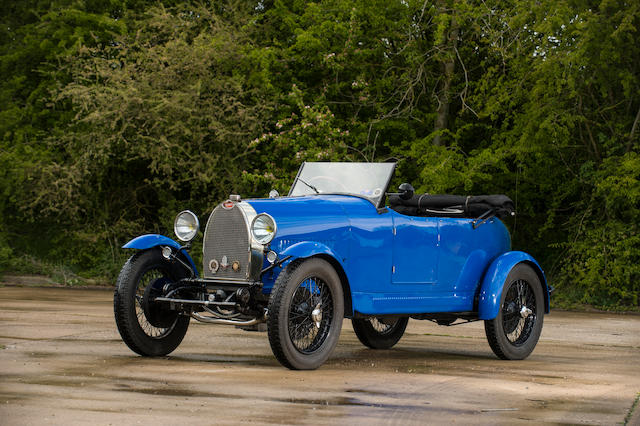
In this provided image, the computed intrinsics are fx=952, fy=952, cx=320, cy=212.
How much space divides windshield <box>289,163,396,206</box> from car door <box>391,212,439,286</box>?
1.21ft

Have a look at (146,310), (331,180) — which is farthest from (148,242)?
(331,180)

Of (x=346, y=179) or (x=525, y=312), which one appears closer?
(x=346, y=179)

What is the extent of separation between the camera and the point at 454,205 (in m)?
10.2

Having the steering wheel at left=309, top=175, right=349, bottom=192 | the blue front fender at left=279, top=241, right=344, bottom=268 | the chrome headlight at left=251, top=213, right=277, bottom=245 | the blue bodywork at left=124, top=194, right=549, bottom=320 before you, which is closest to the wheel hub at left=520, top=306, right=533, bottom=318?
the blue bodywork at left=124, top=194, right=549, bottom=320

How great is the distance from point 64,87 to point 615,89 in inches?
524

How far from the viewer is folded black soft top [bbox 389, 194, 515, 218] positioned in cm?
1006

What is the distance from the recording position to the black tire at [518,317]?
9.52 m

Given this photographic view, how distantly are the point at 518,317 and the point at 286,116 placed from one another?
512 inches

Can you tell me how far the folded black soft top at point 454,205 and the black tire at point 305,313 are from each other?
2.09 m

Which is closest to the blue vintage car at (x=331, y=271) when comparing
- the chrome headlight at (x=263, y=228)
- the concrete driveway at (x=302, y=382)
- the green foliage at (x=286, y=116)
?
the chrome headlight at (x=263, y=228)

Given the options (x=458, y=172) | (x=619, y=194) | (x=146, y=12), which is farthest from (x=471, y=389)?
(x=146, y=12)

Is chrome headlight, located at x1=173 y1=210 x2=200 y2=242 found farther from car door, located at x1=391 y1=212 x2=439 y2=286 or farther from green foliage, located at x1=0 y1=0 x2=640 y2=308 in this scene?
green foliage, located at x1=0 y1=0 x2=640 y2=308

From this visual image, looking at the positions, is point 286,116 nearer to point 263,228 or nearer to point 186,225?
point 186,225

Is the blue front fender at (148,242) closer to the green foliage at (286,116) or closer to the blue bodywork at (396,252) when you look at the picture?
the blue bodywork at (396,252)
